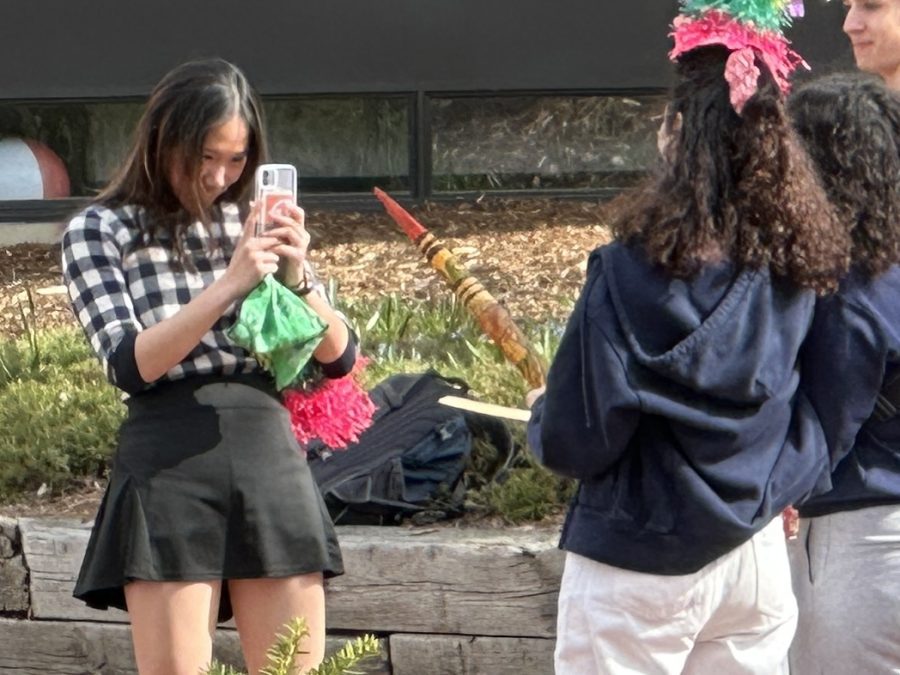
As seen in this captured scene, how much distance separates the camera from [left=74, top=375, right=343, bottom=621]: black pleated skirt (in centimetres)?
349

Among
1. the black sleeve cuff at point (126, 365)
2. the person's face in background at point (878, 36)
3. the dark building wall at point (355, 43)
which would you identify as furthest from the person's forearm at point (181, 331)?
the dark building wall at point (355, 43)

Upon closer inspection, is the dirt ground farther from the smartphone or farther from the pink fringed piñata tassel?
the smartphone

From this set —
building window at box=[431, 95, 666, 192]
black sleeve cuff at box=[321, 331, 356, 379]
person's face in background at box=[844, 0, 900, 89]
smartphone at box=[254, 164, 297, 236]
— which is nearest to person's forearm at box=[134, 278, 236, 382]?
smartphone at box=[254, 164, 297, 236]

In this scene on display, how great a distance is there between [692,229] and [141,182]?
1.27m

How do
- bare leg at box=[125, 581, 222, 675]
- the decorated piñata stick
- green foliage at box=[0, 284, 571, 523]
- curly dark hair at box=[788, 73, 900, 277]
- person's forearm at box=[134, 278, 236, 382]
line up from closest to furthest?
curly dark hair at box=[788, 73, 900, 277]
person's forearm at box=[134, 278, 236, 382]
bare leg at box=[125, 581, 222, 675]
the decorated piñata stick
green foliage at box=[0, 284, 571, 523]

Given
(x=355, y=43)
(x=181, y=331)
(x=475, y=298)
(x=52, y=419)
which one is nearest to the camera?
(x=181, y=331)

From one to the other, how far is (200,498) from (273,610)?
30 centimetres

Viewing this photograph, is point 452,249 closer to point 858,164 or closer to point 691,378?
point 858,164

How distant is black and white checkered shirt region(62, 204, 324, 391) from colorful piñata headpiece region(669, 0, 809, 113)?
1115 millimetres

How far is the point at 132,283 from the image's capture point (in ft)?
11.7

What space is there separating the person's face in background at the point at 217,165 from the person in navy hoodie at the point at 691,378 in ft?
2.99

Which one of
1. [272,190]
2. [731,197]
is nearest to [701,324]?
[731,197]

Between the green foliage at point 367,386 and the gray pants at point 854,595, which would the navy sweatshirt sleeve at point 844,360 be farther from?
the green foliage at point 367,386

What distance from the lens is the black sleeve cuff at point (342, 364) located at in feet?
12.1
